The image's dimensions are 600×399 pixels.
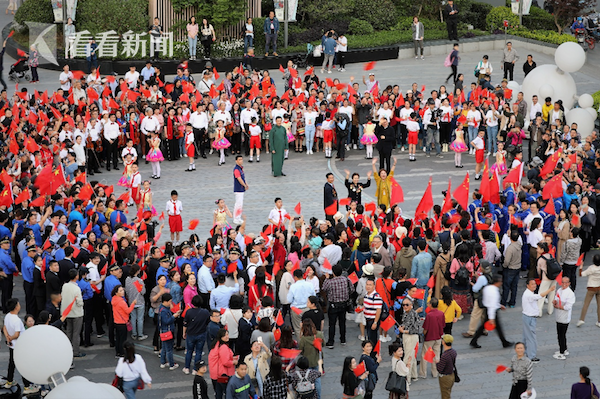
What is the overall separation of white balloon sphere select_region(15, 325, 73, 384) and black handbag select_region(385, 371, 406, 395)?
4358 millimetres

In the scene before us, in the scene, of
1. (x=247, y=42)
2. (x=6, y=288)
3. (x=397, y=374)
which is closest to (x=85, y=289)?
(x=6, y=288)

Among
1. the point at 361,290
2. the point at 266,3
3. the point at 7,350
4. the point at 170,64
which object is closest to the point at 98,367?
the point at 7,350

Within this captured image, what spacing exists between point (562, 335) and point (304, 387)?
183 inches

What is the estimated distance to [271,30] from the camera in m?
32.7

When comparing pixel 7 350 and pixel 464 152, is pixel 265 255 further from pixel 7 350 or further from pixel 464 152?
pixel 464 152

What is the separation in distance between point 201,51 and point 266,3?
14.5ft

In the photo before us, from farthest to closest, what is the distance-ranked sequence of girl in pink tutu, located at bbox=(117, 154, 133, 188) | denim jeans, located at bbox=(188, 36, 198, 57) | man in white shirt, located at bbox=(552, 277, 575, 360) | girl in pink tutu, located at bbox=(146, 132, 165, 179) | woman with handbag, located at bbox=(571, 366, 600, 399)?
denim jeans, located at bbox=(188, 36, 198, 57) < girl in pink tutu, located at bbox=(146, 132, 165, 179) < girl in pink tutu, located at bbox=(117, 154, 133, 188) < man in white shirt, located at bbox=(552, 277, 575, 360) < woman with handbag, located at bbox=(571, 366, 600, 399)

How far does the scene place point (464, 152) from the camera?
24531 millimetres

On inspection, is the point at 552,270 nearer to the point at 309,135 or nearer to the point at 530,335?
the point at 530,335

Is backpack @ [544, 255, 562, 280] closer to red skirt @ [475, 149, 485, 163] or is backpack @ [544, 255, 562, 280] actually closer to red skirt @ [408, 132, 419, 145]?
red skirt @ [475, 149, 485, 163]

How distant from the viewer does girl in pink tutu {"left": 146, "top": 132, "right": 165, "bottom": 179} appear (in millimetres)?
21562

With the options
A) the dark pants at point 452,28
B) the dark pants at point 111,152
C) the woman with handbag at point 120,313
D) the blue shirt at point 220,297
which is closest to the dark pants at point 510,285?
the blue shirt at point 220,297

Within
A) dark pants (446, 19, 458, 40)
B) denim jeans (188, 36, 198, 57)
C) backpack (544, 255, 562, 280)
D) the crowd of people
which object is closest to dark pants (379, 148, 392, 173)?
the crowd of people

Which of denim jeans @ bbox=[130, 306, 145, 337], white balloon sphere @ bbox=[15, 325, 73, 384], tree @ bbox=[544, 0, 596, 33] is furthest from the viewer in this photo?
tree @ bbox=[544, 0, 596, 33]
